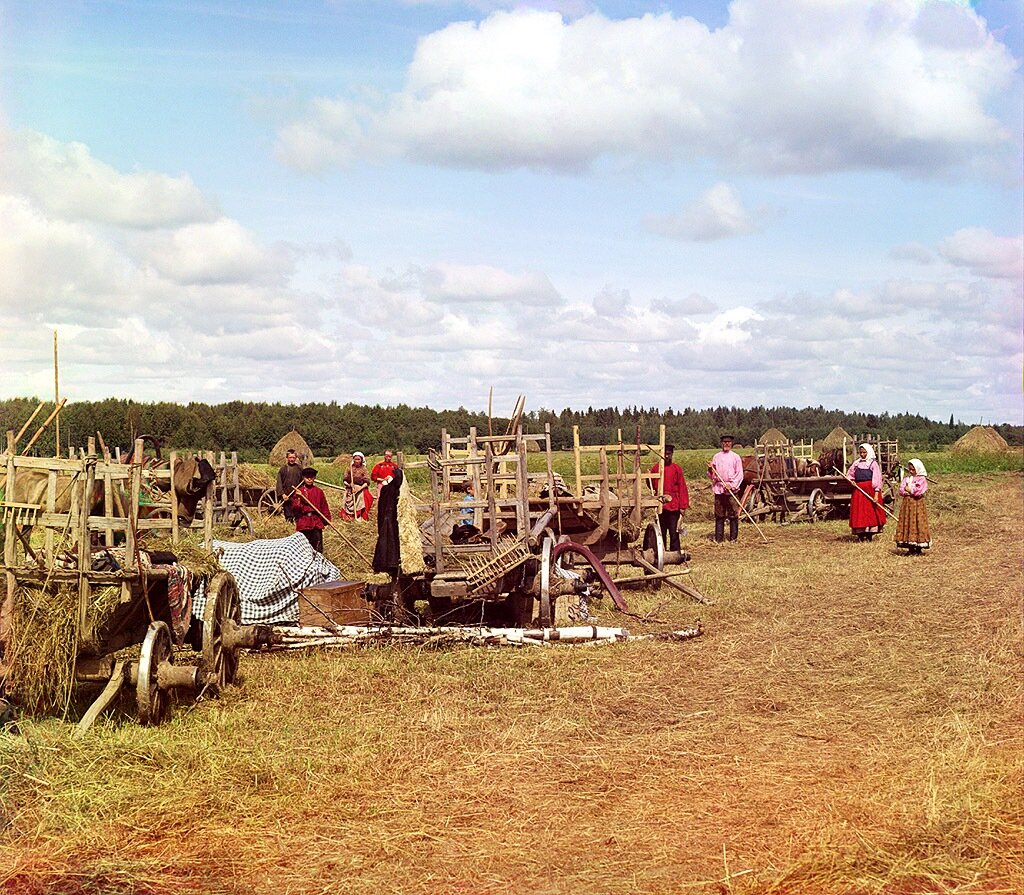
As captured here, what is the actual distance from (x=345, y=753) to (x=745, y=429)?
82118mm

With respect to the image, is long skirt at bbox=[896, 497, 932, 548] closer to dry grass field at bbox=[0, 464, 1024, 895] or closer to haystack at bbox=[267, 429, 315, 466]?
dry grass field at bbox=[0, 464, 1024, 895]

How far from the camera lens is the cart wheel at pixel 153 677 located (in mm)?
7090

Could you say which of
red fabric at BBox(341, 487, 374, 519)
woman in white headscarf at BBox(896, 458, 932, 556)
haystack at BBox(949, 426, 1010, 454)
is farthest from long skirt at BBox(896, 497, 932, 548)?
haystack at BBox(949, 426, 1010, 454)

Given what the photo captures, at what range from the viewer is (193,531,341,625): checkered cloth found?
1120cm

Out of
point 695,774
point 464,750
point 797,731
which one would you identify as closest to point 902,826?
point 695,774

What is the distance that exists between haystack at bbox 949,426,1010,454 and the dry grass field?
4523cm

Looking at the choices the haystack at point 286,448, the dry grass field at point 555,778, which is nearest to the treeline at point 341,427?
the haystack at point 286,448

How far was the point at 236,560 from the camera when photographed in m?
11.4

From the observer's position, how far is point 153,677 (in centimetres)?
722

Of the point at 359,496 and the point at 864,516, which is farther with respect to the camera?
the point at 359,496

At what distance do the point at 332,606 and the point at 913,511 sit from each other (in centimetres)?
1069

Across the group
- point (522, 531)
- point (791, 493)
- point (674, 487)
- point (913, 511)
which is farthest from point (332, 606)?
point (791, 493)

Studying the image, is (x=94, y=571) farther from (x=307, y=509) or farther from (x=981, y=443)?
(x=981, y=443)

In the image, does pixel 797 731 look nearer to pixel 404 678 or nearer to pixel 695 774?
pixel 695 774
